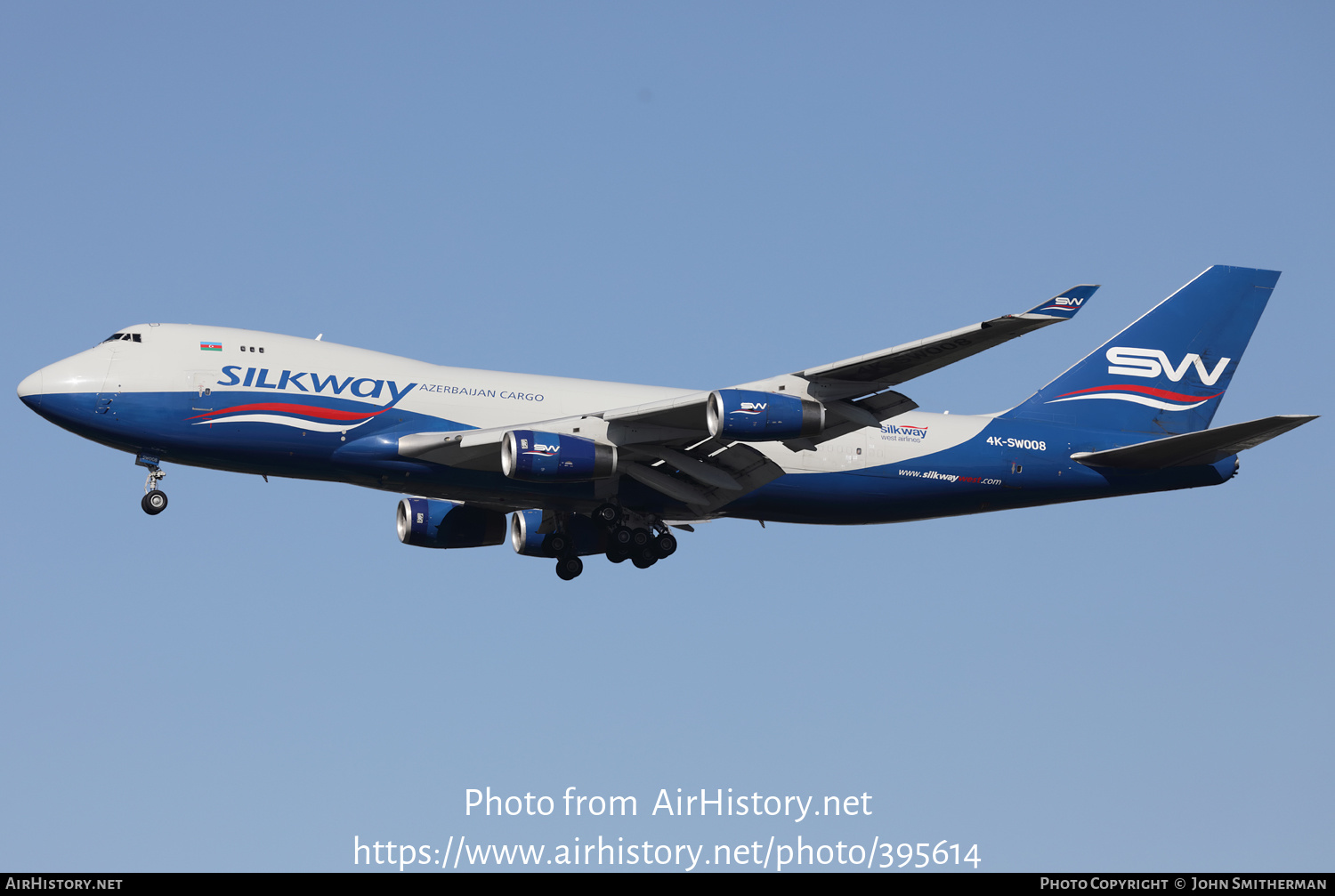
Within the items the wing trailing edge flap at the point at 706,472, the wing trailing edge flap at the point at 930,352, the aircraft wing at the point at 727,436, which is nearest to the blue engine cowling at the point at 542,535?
the wing trailing edge flap at the point at 706,472

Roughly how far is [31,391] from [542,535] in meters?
12.8

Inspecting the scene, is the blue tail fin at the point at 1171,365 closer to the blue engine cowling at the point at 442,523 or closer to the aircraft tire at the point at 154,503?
the blue engine cowling at the point at 442,523

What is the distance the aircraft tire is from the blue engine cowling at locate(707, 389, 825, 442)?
12.8 m

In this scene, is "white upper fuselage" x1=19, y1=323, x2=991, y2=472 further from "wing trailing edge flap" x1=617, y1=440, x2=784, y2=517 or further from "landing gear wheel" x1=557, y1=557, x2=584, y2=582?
"landing gear wheel" x1=557, y1=557, x2=584, y2=582

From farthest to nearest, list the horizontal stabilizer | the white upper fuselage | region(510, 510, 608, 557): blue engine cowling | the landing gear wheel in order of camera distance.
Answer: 1. the landing gear wheel
2. region(510, 510, 608, 557): blue engine cowling
3. the horizontal stabilizer
4. the white upper fuselage

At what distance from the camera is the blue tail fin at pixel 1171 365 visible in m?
39.4

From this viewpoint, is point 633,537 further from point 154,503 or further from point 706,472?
point 154,503

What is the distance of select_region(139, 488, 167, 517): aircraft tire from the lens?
34.0 meters

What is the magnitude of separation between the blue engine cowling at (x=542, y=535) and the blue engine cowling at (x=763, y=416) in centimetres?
605

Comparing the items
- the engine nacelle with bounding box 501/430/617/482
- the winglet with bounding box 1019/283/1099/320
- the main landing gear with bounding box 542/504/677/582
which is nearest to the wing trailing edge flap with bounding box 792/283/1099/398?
the winglet with bounding box 1019/283/1099/320

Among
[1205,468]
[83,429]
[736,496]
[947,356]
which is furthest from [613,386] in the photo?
[1205,468]

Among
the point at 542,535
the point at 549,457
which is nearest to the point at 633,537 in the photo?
the point at 542,535

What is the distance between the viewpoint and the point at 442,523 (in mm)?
39312
